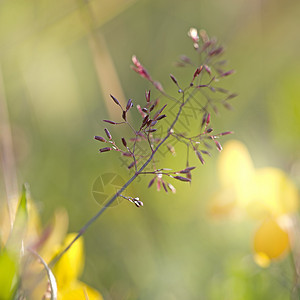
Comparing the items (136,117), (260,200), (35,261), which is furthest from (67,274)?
(136,117)

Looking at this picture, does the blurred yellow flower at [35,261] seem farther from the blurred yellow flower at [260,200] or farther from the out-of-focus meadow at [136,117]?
the blurred yellow flower at [260,200]

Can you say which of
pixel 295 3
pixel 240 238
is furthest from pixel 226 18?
pixel 240 238

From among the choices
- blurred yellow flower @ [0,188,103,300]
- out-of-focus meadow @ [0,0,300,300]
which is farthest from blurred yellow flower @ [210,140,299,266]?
blurred yellow flower @ [0,188,103,300]

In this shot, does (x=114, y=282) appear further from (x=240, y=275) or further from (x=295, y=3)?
(x=295, y=3)

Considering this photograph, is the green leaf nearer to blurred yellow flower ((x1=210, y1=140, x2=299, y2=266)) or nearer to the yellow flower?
the yellow flower

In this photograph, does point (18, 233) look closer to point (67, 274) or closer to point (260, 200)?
point (67, 274)

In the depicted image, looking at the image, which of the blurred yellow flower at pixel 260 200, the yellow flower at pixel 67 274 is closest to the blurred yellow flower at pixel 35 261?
the yellow flower at pixel 67 274
